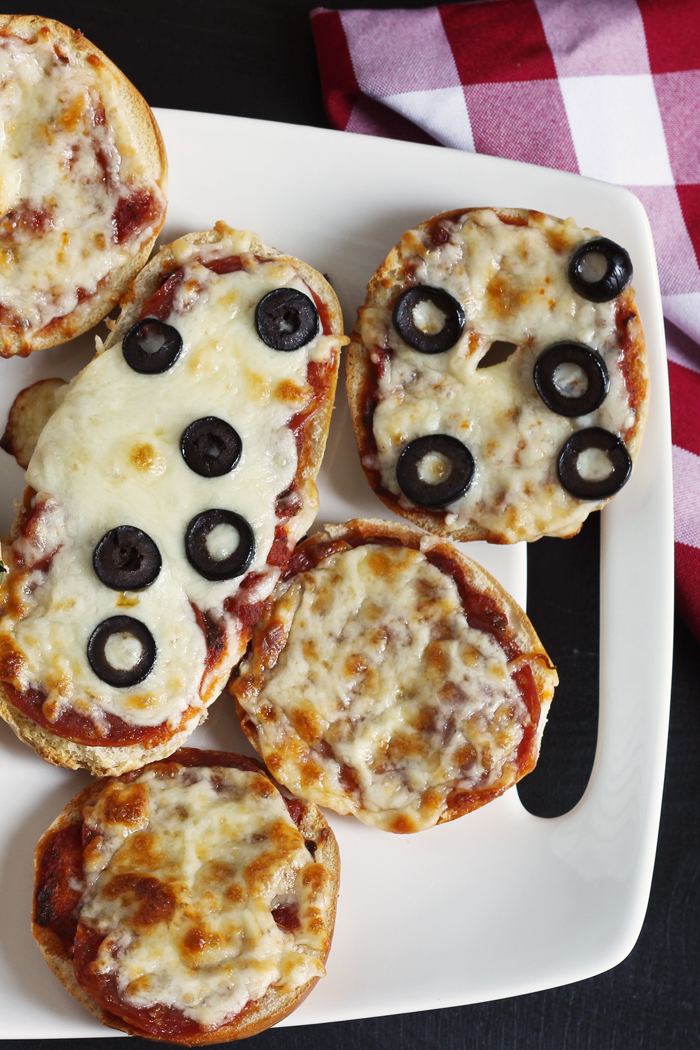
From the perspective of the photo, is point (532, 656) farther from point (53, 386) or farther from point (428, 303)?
point (53, 386)

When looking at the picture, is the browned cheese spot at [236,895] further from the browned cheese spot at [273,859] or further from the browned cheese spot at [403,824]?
the browned cheese spot at [403,824]

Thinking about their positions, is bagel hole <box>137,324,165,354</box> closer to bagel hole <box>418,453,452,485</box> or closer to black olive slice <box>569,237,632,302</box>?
bagel hole <box>418,453,452,485</box>

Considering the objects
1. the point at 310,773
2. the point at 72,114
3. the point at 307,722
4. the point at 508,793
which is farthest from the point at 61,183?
the point at 508,793

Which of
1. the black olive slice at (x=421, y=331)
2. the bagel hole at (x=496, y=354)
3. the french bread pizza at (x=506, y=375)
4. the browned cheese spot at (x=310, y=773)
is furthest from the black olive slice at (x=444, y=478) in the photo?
the browned cheese spot at (x=310, y=773)

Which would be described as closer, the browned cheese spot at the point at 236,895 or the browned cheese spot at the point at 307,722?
the browned cheese spot at the point at 236,895

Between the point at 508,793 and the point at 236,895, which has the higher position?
the point at 508,793

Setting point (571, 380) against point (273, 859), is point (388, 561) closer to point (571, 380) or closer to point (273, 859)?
point (571, 380)

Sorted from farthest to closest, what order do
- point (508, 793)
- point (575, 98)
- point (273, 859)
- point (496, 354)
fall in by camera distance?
1. point (575, 98)
2. point (508, 793)
3. point (496, 354)
4. point (273, 859)
